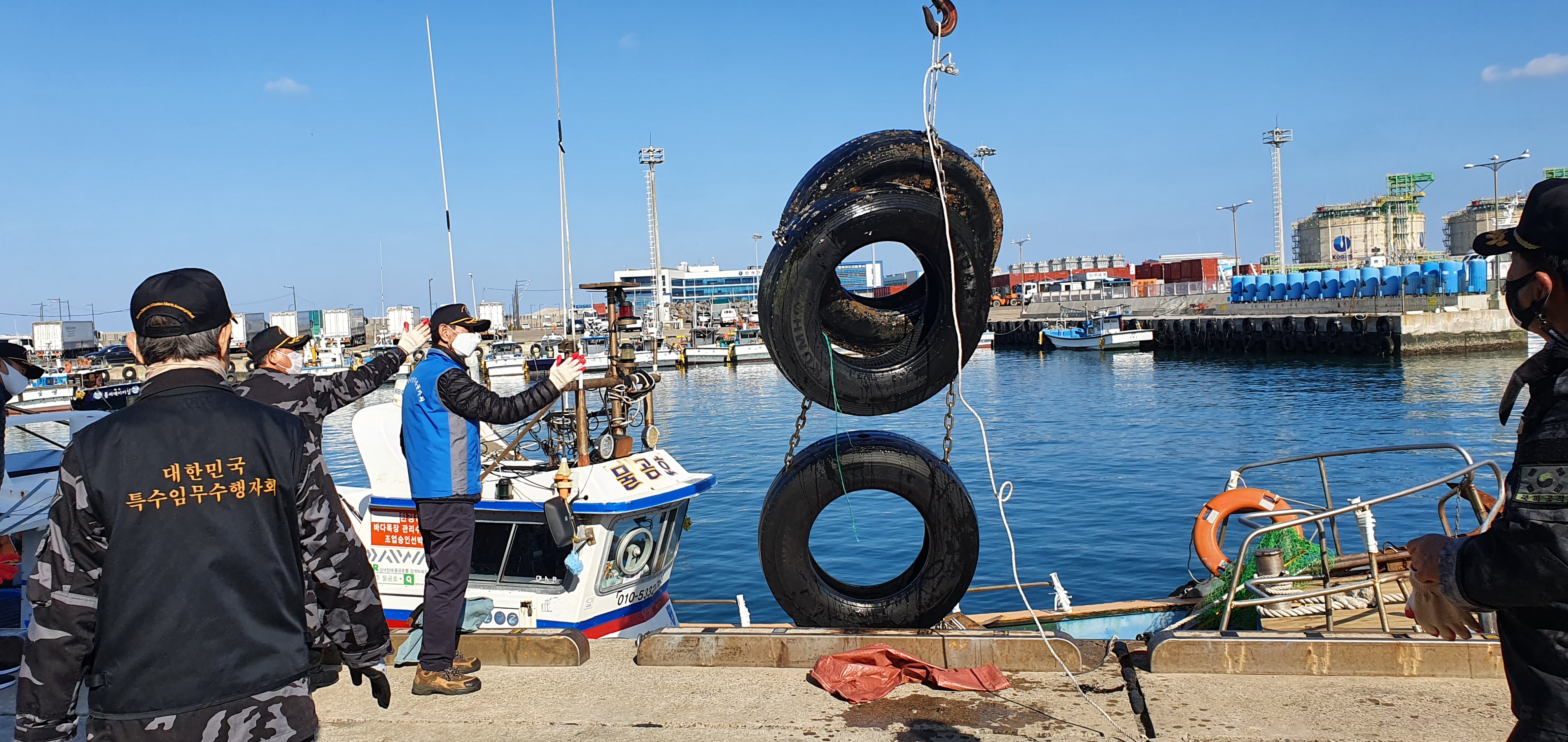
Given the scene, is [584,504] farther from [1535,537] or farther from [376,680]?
[1535,537]

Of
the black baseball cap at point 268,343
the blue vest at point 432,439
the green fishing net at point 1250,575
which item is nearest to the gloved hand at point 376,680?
the blue vest at point 432,439

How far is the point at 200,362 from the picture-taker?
2.67 metres

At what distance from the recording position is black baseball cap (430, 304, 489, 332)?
208 inches

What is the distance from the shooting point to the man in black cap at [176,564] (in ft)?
8.00

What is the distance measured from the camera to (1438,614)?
2.43 m

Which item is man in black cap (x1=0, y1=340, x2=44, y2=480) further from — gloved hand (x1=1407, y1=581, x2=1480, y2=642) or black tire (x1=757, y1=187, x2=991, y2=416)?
gloved hand (x1=1407, y1=581, x2=1480, y2=642)

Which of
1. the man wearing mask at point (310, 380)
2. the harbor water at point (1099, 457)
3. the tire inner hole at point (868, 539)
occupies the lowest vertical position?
the tire inner hole at point (868, 539)

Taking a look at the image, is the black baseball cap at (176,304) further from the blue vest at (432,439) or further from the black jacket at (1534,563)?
the black jacket at (1534,563)

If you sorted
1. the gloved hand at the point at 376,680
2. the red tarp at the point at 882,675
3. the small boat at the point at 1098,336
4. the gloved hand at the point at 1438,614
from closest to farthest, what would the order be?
the gloved hand at the point at 1438,614, the gloved hand at the point at 376,680, the red tarp at the point at 882,675, the small boat at the point at 1098,336

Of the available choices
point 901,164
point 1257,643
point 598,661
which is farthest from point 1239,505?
point 598,661

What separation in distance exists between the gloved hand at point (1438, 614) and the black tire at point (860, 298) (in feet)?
9.77

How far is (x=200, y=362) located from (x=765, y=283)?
3.03m

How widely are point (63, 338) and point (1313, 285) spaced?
92175 mm

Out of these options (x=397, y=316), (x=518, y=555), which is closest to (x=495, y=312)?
(x=397, y=316)
